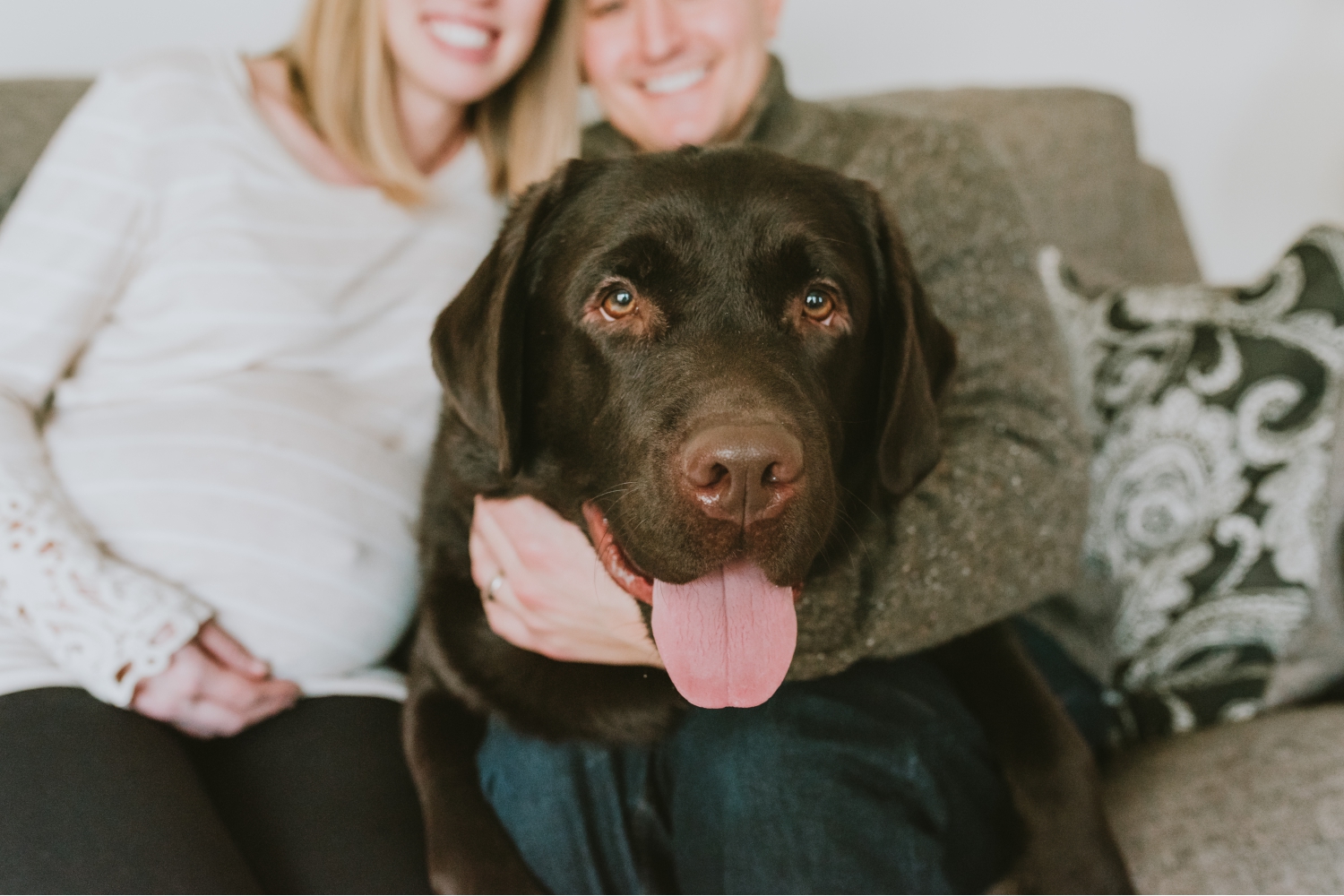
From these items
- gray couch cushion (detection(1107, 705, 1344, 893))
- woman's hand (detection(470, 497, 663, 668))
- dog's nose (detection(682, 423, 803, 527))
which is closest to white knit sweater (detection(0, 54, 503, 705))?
woman's hand (detection(470, 497, 663, 668))

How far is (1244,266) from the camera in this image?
11.4ft

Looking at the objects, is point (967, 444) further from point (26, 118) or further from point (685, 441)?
point (26, 118)

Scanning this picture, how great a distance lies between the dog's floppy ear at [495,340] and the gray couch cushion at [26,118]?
1.09 meters

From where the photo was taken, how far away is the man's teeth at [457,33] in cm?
159

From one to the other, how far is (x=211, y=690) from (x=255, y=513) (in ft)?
0.89

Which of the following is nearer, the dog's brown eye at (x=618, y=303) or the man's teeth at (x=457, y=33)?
the dog's brown eye at (x=618, y=303)

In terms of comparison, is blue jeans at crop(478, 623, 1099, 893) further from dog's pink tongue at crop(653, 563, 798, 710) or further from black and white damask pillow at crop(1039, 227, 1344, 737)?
black and white damask pillow at crop(1039, 227, 1344, 737)

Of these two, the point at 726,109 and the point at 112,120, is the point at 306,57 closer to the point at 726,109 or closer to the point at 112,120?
the point at 112,120

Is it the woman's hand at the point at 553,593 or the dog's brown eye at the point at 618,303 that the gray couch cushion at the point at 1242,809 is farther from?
the dog's brown eye at the point at 618,303

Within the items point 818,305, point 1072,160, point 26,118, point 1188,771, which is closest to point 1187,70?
point 1072,160

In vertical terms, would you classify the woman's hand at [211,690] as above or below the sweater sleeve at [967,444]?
below

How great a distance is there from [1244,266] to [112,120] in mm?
3944

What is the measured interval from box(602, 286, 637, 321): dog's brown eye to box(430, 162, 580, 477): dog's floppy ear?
15 centimetres

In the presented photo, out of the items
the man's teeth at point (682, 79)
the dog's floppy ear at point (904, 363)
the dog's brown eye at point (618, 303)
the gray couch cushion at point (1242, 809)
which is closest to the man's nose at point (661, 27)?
the man's teeth at point (682, 79)
